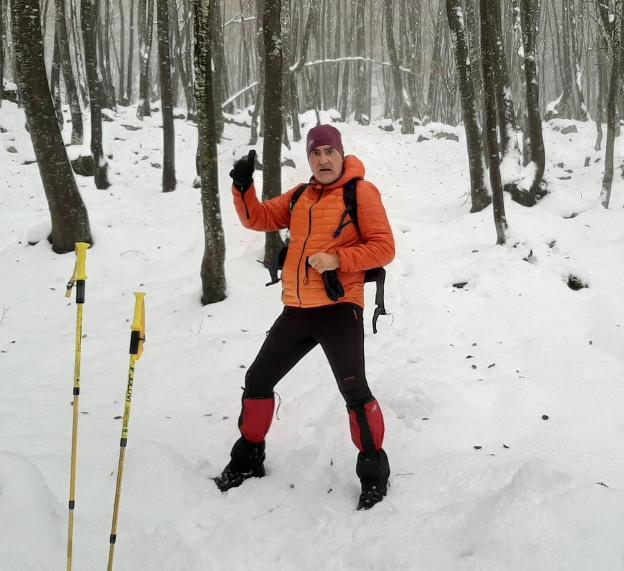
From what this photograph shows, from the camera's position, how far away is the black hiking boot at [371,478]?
2889 millimetres

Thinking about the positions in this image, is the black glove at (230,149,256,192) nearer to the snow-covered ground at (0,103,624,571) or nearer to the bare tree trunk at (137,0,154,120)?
the snow-covered ground at (0,103,624,571)

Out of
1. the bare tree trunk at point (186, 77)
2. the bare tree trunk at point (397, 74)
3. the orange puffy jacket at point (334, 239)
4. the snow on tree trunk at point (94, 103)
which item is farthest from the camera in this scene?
the bare tree trunk at point (397, 74)

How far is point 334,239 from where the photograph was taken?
2.84 m

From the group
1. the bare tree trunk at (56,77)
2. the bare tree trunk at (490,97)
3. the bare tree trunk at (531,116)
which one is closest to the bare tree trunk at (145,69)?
the bare tree trunk at (56,77)

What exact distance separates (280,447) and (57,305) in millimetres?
4612

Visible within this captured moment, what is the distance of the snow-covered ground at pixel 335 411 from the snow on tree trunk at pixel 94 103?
3.14 metres

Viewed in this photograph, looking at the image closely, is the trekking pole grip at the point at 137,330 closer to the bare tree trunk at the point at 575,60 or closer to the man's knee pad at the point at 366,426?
the man's knee pad at the point at 366,426

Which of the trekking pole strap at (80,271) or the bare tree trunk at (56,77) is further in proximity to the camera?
the bare tree trunk at (56,77)

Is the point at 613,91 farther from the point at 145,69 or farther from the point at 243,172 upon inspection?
the point at 145,69

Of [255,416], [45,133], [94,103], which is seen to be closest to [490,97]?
[255,416]

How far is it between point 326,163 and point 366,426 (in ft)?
5.29

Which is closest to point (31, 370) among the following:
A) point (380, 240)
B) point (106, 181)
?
point (380, 240)

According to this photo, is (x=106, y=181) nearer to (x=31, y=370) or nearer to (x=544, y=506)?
(x=31, y=370)

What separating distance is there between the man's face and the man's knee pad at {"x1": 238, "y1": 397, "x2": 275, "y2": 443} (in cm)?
146
